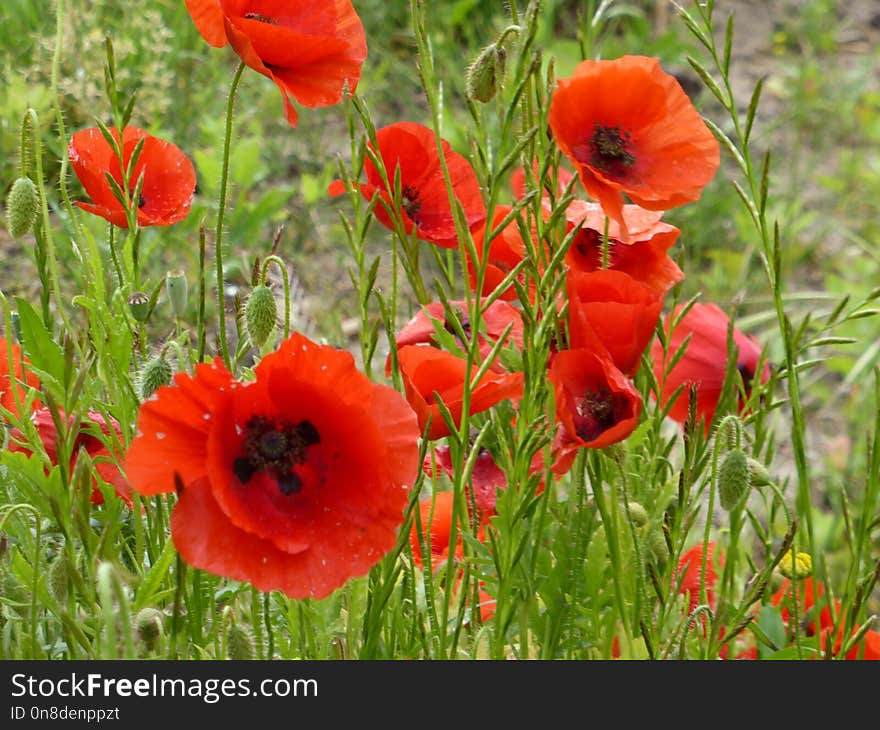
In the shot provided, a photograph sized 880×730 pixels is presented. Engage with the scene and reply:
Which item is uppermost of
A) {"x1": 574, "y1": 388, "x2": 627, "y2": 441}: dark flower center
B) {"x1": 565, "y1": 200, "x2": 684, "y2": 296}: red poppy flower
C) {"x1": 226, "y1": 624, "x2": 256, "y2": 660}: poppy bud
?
{"x1": 565, "y1": 200, "x2": 684, "y2": 296}: red poppy flower

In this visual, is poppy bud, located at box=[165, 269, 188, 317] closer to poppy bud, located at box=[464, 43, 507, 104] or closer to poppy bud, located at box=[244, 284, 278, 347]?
poppy bud, located at box=[244, 284, 278, 347]

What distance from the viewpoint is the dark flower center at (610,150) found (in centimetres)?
114

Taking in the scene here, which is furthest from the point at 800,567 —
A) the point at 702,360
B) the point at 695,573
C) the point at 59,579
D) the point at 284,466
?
the point at 59,579

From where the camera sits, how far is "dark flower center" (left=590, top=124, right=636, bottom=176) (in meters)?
1.14

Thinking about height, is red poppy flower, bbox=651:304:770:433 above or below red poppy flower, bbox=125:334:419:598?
above

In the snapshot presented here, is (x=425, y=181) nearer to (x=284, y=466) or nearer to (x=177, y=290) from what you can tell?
(x=177, y=290)

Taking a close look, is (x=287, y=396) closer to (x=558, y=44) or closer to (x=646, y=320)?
(x=646, y=320)

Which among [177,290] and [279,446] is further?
[177,290]

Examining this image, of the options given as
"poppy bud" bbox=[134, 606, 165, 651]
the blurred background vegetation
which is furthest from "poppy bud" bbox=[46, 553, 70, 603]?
the blurred background vegetation

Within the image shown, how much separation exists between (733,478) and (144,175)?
590mm

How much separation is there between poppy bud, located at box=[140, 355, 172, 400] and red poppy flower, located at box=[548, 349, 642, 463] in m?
0.30

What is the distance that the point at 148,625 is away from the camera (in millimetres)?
892
